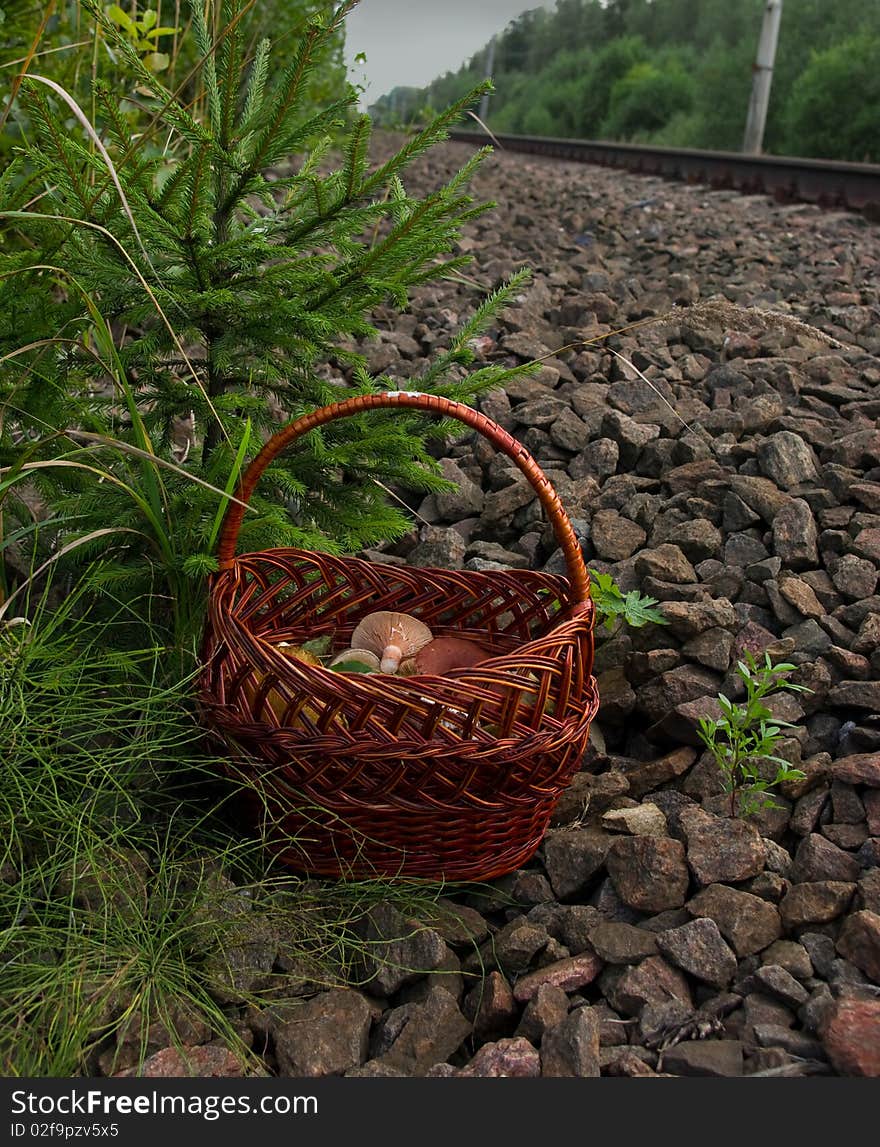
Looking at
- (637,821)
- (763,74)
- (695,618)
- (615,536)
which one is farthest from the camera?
(763,74)

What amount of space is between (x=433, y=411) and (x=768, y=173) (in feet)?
25.0

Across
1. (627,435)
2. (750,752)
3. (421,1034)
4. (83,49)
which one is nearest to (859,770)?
(750,752)

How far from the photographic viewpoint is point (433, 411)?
1771 mm

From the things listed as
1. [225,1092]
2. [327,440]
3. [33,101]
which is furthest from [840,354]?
[225,1092]

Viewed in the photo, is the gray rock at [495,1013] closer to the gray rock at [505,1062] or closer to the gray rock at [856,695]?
the gray rock at [505,1062]

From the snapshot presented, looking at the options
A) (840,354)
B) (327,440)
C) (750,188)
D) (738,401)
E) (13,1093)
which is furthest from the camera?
(750,188)

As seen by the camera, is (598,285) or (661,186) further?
(661,186)

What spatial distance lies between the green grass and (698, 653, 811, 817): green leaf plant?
557mm

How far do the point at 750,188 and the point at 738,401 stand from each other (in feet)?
19.4

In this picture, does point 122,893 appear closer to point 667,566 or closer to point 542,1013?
point 542,1013

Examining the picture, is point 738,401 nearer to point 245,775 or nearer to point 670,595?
point 670,595

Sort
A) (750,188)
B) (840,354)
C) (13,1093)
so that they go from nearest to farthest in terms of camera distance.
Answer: (13,1093) < (840,354) < (750,188)

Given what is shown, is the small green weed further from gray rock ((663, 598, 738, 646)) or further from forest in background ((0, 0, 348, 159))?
forest in background ((0, 0, 348, 159))

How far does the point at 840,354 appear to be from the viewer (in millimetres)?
3488
